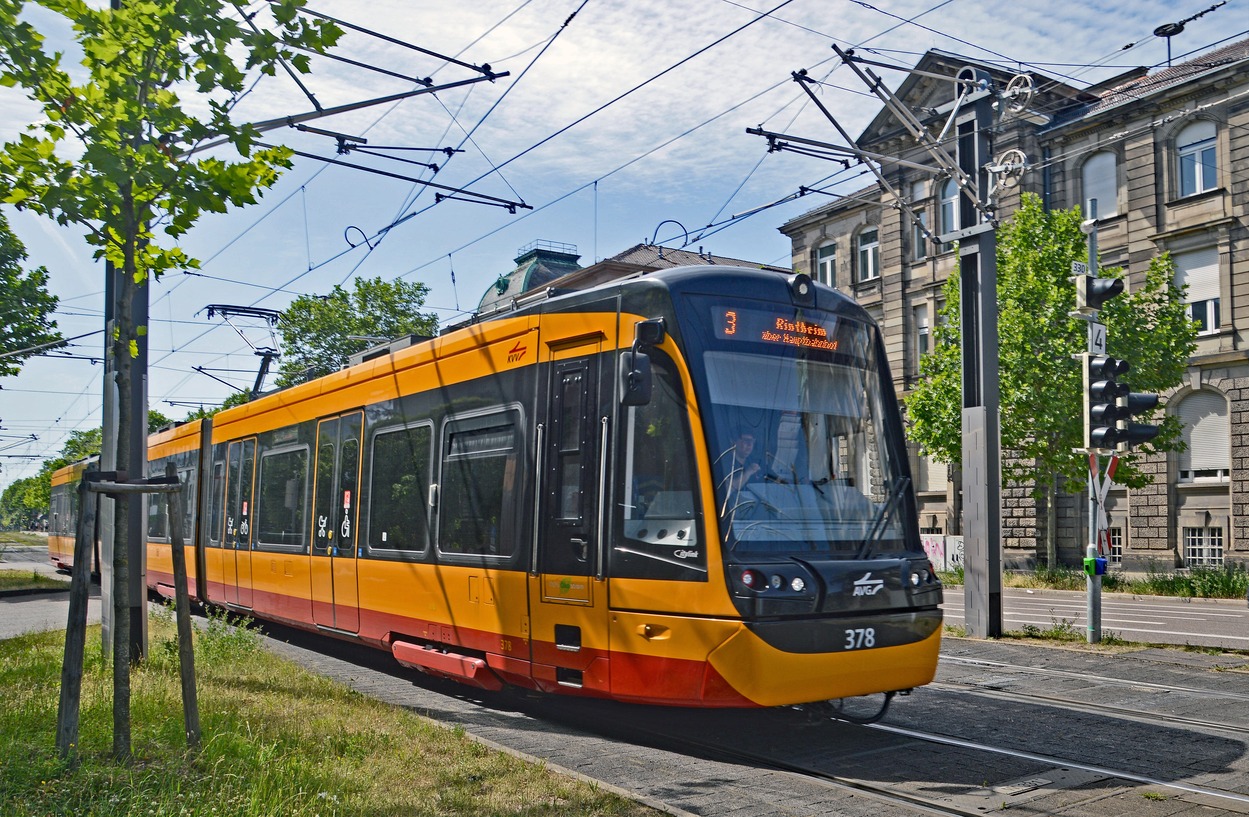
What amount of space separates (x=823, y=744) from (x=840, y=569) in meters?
1.36

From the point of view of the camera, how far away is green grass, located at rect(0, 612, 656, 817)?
218 inches

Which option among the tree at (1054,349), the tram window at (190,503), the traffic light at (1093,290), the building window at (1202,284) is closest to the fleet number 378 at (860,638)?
the traffic light at (1093,290)

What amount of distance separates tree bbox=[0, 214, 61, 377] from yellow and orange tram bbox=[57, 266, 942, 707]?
915 inches

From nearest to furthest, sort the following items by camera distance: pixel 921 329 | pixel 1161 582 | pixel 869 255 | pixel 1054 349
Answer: pixel 1161 582, pixel 1054 349, pixel 921 329, pixel 869 255

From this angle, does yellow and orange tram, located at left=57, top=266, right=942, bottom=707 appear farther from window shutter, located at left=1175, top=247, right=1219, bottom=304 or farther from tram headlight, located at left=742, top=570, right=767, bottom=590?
window shutter, located at left=1175, top=247, right=1219, bottom=304

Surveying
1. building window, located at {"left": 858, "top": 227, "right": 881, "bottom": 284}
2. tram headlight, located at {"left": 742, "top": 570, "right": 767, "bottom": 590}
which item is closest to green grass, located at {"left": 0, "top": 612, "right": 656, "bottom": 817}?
tram headlight, located at {"left": 742, "top": 570, "right": 767, "bottom": 590}

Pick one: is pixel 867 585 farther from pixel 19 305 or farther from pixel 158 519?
pixel 19 305

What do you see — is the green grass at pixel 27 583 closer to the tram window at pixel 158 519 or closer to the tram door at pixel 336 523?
the tram window at pixel 158 519

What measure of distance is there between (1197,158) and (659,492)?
30071 mm

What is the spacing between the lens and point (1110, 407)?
513 inches

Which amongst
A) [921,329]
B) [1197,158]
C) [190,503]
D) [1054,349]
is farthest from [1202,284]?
[190,503]

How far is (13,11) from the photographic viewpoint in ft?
21.1

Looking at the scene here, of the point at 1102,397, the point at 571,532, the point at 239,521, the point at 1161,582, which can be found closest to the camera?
the point at 571,532

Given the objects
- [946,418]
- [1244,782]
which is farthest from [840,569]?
[946,418]
